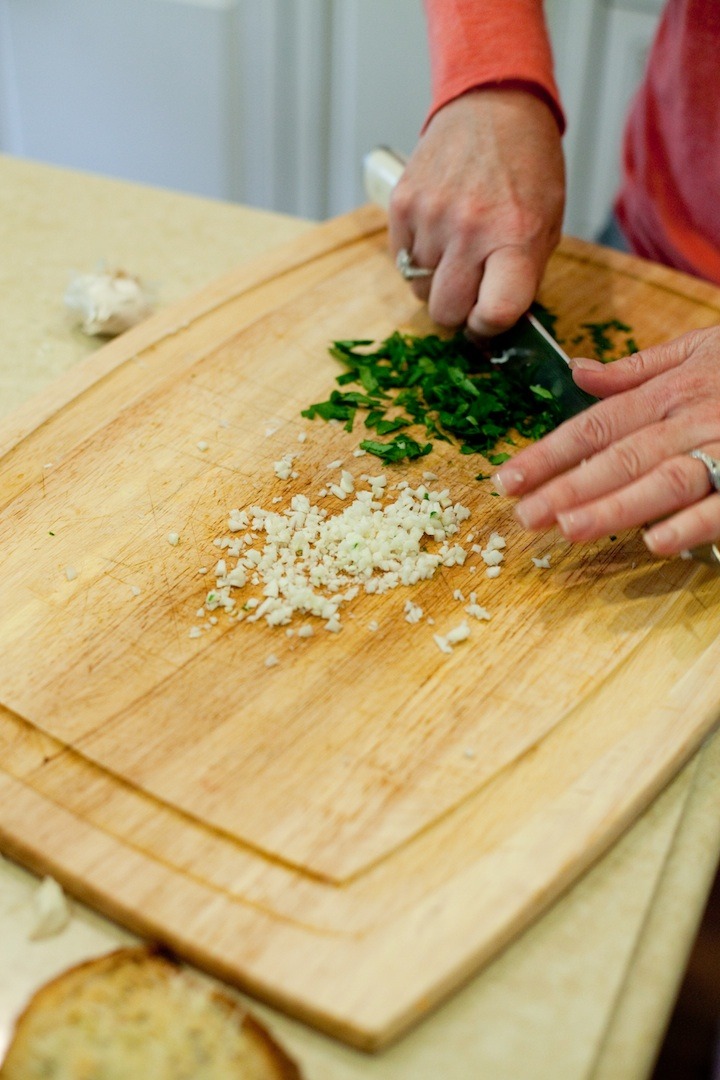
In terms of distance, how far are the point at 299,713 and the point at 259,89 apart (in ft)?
7.70

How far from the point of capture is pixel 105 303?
1.42 meters

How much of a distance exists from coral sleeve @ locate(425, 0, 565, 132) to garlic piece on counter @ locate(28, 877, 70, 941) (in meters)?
1.11

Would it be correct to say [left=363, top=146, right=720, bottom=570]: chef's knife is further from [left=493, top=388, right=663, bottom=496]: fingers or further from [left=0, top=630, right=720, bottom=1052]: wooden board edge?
[left=0, top=630, right=720, bottom=1052]: wooden board edge

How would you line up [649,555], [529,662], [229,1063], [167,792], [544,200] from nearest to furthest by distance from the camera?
[229,1063] < [167,792] < [529,662] < [649,555] < [544,200]

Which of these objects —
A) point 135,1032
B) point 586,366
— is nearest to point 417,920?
point 135,1032

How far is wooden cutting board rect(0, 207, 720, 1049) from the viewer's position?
2.50 ft

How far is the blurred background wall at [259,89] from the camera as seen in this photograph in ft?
8.48

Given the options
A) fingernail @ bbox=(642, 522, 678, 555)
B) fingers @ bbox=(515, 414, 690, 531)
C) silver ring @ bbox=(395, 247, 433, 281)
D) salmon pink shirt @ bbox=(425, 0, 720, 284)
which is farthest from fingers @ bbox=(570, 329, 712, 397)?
salmon pink shirt @ bbox=(425, 0, 720, 284)

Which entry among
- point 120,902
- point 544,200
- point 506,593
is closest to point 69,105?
point 544,200

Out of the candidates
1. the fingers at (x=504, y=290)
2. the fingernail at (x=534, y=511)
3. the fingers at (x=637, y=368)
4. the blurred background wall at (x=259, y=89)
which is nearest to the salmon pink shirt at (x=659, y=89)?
the fingers at (x=504, y=290)

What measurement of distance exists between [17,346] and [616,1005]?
115 centimetres

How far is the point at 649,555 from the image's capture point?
3.56ft

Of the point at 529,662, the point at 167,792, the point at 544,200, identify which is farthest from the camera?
the point at 544,200

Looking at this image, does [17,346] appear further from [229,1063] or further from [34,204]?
[229,1063]
